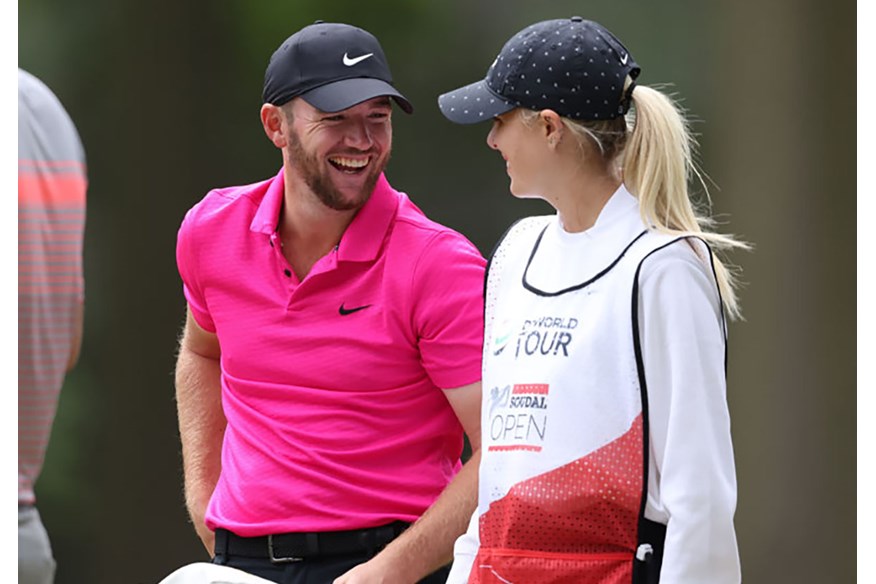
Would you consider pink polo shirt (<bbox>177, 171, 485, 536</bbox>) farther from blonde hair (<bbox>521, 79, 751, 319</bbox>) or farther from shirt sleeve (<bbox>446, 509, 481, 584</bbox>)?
blonde hair (<bbox>521, 79, 751, 319</bbox>)

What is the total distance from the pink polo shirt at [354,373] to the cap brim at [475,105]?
424 mm

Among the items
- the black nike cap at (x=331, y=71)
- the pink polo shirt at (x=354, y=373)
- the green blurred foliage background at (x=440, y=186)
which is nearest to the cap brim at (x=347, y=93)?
the black nike cap at (x=331, y=71)

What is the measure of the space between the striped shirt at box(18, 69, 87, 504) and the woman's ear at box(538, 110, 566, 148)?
984mm

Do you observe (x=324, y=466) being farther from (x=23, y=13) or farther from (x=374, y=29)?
(x=23, y=13)

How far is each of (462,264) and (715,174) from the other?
1.50 m

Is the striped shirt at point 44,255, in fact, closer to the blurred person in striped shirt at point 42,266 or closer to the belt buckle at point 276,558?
the blurred person in striped shirt at point 42,266

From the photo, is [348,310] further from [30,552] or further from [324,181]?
[30,552]

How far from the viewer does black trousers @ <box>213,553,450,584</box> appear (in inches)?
98.7

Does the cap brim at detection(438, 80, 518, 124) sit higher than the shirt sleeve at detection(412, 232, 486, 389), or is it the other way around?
the cap brim at detection(438, 80, 518, 124)

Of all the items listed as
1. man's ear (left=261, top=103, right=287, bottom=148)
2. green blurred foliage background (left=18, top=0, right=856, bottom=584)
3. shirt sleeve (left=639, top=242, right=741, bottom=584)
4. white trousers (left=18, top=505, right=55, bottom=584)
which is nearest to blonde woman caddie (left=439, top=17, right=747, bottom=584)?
shirt sleeve (left=639, top=242, right=741, bottom=584)

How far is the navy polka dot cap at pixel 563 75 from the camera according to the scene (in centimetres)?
203

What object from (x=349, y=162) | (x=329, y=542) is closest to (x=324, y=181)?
(x=349, y=162)

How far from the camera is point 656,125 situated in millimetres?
2000

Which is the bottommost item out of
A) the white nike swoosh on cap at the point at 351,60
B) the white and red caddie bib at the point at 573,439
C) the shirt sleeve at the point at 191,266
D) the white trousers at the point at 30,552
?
the white trousers at the point at 30,552
